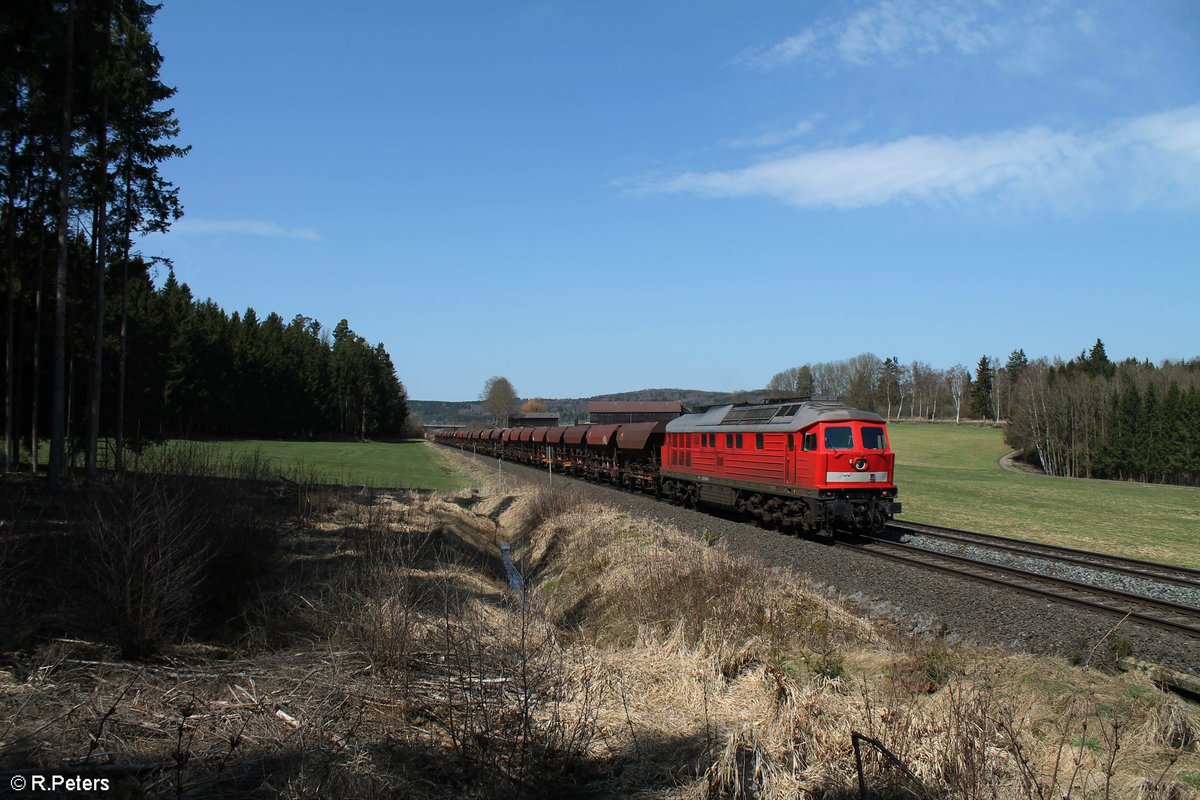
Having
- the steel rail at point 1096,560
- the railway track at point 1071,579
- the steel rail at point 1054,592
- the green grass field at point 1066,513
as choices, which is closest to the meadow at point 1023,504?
the green grass field at point 1066,513

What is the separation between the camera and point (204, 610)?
10.2 meters

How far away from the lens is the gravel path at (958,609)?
30.2ft

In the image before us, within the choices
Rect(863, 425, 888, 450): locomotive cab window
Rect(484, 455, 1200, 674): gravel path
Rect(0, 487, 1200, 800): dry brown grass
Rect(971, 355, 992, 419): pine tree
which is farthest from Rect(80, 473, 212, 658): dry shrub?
Rect(971, 355, 992, 419): pine tree

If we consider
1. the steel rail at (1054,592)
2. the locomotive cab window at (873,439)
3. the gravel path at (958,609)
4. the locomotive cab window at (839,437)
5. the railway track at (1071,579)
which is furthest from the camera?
the locomotive cab window at (873,439)

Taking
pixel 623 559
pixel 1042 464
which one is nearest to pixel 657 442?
pixel 623 559

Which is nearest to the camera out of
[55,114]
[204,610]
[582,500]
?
[204,610]

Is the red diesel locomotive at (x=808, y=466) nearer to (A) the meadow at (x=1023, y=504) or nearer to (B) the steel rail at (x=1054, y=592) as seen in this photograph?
(B) the steel rail at (x=1054, y=592)

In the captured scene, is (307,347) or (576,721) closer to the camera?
(576,721)

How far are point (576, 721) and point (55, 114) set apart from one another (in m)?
19.7

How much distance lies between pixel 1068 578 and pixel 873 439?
5319 millimetres

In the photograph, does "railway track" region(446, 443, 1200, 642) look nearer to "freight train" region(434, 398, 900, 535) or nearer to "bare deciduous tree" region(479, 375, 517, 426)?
"freight train" region(434, 398, 900, 535)

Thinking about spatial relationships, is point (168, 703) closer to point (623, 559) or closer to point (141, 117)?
point (623, 559)

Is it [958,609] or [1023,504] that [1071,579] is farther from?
[1023,504]

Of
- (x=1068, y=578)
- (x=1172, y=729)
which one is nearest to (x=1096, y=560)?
(x=1068, y=578)
